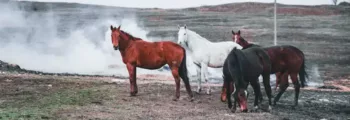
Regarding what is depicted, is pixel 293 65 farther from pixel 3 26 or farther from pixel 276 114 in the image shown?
pixel 3 26

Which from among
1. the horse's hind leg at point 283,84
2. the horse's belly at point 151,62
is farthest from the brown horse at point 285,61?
the horse's belly at point 151,62

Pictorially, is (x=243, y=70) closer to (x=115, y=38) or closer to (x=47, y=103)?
(x=115, y=38)

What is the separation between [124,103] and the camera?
1149 centimetres

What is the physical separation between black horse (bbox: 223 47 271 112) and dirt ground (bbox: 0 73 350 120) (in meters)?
0.46

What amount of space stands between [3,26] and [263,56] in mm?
33145

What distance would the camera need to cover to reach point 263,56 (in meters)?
11.1

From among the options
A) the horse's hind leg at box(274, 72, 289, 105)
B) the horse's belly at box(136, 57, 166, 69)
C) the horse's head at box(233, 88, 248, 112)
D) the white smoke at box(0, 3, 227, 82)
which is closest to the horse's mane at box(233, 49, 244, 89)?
the horse's head at box(233, 88, 248, 112)

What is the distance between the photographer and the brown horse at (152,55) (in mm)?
12078

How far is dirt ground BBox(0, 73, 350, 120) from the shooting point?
33.4 ft

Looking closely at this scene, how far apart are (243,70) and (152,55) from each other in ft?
→ 8.93

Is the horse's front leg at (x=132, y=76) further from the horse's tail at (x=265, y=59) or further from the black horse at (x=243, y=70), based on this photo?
the horse's tail at (x=265, y=59)

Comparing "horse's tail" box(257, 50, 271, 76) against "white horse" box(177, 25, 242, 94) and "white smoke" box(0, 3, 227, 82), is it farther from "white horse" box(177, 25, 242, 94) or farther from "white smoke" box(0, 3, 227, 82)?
"white smoke" box(0, 3, 227, 82)

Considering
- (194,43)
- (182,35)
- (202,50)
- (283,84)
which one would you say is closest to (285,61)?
(283,84)

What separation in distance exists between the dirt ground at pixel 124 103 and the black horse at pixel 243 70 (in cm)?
46
